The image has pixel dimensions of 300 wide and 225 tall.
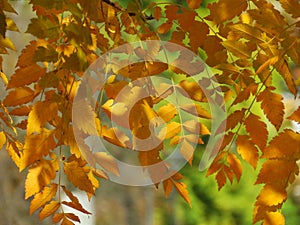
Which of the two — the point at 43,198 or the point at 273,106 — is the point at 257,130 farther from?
the point at 43,198

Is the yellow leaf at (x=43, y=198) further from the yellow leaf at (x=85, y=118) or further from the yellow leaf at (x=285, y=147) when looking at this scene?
the yellow leaf at (x=285, y=147)

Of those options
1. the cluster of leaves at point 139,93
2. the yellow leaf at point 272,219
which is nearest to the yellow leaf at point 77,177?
the cluster of leaves at point 139,93

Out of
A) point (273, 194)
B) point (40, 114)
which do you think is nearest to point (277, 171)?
point (273, 194)

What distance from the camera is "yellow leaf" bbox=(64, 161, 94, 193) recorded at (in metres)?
0.81

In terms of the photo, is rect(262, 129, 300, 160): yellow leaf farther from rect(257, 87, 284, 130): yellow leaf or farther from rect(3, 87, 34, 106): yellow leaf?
rect(3, 87, 34, 106): yellow leaf

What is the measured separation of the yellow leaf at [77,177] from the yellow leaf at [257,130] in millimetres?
237

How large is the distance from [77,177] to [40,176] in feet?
0.22

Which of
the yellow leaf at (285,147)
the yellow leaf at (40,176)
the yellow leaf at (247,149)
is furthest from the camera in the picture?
the yellow leaf at (247,149)

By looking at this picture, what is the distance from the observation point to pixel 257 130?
896mm

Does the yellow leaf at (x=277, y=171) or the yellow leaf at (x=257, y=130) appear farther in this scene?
the yellow leaf at (x=257, y=130)

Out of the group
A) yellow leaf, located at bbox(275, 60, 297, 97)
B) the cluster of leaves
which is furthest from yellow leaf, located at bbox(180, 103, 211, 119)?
yellow leaf, located at bbox(275, 60, 297, 97)

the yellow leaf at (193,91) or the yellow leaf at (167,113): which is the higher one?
the yellow leaf at (193,91)

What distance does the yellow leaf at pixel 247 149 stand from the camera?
947 mm

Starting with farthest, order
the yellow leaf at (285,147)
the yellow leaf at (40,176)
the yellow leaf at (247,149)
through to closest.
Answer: the yellow leaf at (247,149) < the yellow leaf at (40,176) < the yellow leaf at (285,147)
